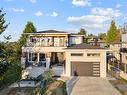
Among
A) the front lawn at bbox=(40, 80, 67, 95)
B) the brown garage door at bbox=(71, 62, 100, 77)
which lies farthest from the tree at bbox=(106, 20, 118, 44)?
the front lawn at bbox=(40, 80, 67, 95)

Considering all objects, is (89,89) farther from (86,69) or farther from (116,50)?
(116,50)

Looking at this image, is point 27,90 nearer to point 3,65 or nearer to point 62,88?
point 62,88

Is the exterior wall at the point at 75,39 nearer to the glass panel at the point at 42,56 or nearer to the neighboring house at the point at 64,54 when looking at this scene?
the neighboring house at the point at 64,54

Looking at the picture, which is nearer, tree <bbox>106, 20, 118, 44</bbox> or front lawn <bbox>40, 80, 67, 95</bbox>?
front lawn <bbox>40, 80, 67, 95</bbox>

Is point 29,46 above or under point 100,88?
above

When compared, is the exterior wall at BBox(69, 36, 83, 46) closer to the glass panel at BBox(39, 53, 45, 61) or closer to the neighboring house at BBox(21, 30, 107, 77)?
the neighboring house at BBox(21, 30, 107, 77)

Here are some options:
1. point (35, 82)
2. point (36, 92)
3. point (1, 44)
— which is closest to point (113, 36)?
point (35, 82)

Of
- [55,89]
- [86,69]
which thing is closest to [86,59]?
[86,69]
